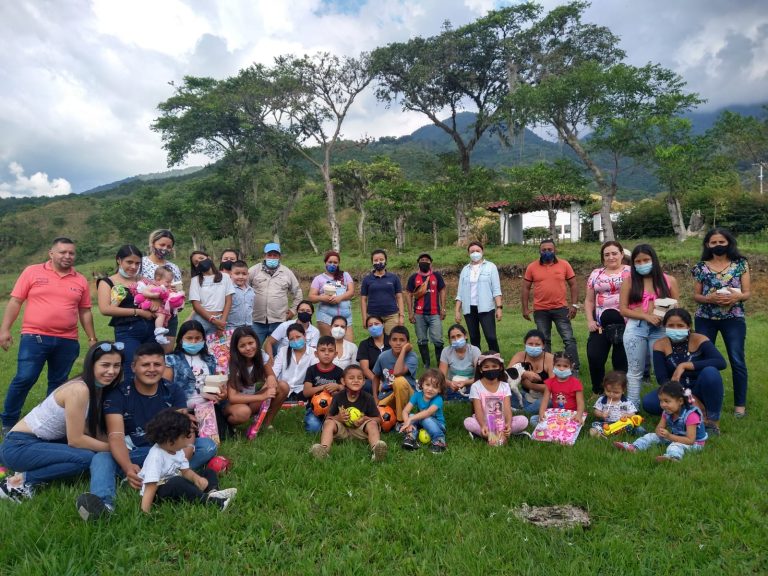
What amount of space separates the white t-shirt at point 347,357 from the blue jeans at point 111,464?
7.91 ft

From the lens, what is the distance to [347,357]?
6621 mm

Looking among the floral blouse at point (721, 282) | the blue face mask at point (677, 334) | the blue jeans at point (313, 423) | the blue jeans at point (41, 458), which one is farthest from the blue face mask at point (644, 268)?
the blue jeans at point (41, 458)

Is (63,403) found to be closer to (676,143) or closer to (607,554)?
(607,554)

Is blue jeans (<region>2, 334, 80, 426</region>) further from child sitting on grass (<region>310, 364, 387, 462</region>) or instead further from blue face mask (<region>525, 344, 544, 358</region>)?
blue face mask (<region>525, 344, 544, 358</region>)

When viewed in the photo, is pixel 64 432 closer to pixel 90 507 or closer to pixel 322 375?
pixel 90 507

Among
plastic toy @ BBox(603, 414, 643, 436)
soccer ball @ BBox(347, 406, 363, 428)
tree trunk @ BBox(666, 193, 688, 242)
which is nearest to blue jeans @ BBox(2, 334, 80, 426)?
soccer ball @ BBox(347, 406, 363, 428)

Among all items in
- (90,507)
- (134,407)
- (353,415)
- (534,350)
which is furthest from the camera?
(534,350)

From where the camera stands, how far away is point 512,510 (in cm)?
367

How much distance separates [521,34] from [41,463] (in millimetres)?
30872

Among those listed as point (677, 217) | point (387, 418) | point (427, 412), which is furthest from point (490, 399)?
point (677, 217)

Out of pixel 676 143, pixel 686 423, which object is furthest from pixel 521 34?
pixel 686 423

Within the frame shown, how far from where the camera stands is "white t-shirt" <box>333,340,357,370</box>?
6.52m

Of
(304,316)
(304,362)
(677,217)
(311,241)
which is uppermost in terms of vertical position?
(311,241)

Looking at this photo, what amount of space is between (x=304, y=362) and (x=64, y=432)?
294 cm
